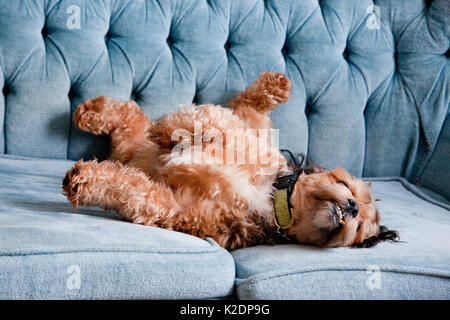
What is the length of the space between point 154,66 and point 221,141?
2.43 feet

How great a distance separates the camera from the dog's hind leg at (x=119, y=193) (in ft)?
5.06

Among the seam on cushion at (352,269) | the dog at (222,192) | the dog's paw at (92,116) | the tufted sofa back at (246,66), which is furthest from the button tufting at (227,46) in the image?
the seam on cushion at (352,269)

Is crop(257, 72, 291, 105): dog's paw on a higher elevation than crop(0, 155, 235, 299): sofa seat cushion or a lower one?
higher

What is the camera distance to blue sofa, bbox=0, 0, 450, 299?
52.9 inches

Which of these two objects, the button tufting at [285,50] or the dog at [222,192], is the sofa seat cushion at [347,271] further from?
the button tufting at [285,50]

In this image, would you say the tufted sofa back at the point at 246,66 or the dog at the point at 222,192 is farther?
the tufted sofa back at the point at 246,66

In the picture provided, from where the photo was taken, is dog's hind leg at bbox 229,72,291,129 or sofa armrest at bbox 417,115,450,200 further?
sofa armrest at bbox 417,115,450,200

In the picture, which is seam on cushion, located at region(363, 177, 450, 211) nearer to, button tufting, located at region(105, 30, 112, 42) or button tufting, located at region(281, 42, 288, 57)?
button tufting, located at region(281, 42, 288, 57)

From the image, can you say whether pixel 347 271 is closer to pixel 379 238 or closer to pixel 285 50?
pixel 379 238

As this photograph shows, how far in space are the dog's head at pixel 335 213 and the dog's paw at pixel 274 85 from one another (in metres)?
0.58

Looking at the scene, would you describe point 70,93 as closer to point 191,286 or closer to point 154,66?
point 154,66

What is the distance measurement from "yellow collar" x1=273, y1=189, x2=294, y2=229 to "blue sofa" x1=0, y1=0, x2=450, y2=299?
0.12 m

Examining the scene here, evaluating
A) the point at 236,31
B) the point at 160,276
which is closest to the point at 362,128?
the point at 236,31

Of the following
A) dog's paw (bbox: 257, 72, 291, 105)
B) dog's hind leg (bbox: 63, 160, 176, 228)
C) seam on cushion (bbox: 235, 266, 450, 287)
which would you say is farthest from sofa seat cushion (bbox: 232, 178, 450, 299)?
dog's paw (bbox: 257, 72, 291, 105)
